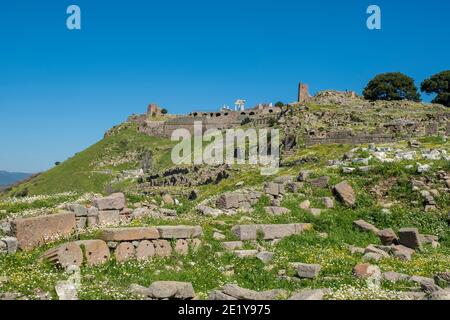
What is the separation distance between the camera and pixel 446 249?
17.7m

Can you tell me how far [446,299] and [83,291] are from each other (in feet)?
22.3

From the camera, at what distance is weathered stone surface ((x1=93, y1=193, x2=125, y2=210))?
54.9 feet

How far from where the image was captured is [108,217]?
1680 cm

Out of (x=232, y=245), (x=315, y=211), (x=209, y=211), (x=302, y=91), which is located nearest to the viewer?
(x=232, y=245)

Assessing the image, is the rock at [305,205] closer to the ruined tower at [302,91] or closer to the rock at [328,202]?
the rock at [328,202]

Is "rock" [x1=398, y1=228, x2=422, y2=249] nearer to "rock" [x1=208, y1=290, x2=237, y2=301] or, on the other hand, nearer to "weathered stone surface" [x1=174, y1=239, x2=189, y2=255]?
"weathered stone surface" [x1=174, y1=239, x2=189, y2=255]

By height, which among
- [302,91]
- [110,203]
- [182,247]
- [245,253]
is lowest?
[245,253]

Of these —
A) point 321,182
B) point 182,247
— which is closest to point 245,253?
point 182,247

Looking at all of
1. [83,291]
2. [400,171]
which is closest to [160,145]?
[400,171]

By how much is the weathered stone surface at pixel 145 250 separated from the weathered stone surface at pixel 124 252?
146 mm

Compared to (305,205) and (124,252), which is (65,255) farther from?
(305,205)

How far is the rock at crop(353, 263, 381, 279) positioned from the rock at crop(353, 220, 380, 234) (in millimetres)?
5563

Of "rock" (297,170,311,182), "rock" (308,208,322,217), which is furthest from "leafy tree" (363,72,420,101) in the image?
"rock" (308,208,322,217)

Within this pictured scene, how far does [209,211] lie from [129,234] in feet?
20.1
